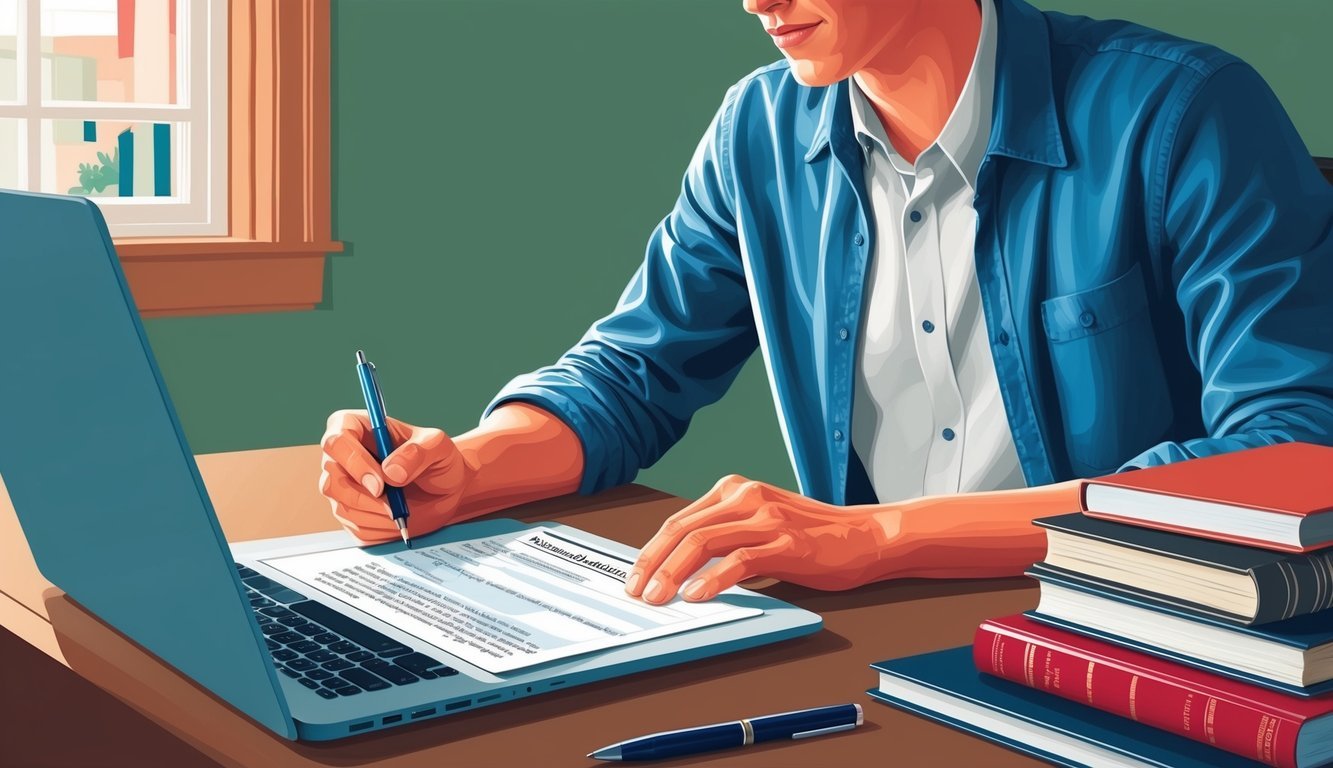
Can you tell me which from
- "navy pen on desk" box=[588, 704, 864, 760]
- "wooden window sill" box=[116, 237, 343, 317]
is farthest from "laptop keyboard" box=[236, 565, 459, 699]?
"wooden window sill" box=[116, 237, 343, 317]

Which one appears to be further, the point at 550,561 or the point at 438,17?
the point at 438,17

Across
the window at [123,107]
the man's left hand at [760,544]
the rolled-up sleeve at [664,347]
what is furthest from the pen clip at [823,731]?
the window at [123,107]

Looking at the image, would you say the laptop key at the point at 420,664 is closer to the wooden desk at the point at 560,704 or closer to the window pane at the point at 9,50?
the wooden desk at the point at 560,704

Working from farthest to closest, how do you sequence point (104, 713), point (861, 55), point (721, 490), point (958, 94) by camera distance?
point (958, 94) < point (861, 55) < point (721, 490) < point (104, 713)

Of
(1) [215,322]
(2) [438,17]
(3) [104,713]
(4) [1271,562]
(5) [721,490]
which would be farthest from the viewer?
(2) [438,17]

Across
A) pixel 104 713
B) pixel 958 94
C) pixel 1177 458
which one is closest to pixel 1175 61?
pixel 958 94

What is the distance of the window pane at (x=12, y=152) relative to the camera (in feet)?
8.57

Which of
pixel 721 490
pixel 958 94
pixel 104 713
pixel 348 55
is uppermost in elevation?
pixel 348 55

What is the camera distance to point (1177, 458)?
1098 mm

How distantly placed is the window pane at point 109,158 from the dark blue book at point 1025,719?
2299 mm

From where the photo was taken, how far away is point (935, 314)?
153 centimetres

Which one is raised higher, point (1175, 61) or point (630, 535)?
point (1175, 61)

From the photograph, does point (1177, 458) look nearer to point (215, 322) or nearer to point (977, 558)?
point (977, 558)

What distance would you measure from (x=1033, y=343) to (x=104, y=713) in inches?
38.6
